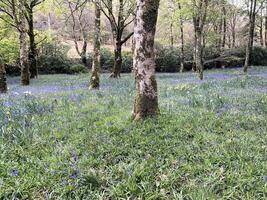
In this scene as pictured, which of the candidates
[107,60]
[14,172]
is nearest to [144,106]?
[14,172]

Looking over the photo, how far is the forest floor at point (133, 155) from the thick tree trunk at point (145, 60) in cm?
43

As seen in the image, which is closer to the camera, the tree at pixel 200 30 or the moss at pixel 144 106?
the moss at pixel 144 106

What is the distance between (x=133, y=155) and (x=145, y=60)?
9.94ft

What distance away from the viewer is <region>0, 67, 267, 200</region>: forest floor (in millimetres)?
4109

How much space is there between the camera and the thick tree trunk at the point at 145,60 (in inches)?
300

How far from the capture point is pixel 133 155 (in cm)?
533

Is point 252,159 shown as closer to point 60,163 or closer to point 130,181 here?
point 130,181

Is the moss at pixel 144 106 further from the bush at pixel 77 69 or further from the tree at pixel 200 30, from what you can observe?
the bush at pixel 77 69

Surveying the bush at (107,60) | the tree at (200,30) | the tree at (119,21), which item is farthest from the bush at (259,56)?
the tree at (119,21)

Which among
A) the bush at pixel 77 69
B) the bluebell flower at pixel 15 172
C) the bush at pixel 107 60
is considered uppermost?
the bush at pixel 107 60

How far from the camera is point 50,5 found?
3027 cm

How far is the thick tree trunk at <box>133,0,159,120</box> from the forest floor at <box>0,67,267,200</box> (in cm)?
43

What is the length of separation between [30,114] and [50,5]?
24215 mm

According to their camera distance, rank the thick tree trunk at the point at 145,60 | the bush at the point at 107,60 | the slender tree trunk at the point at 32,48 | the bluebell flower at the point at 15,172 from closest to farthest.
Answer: the bluebell flower at the point at 15,172
the thick tree trunk at the point at 145,60
the slender tree trunk at the point at 32,48
the bush at the point at 107,60
